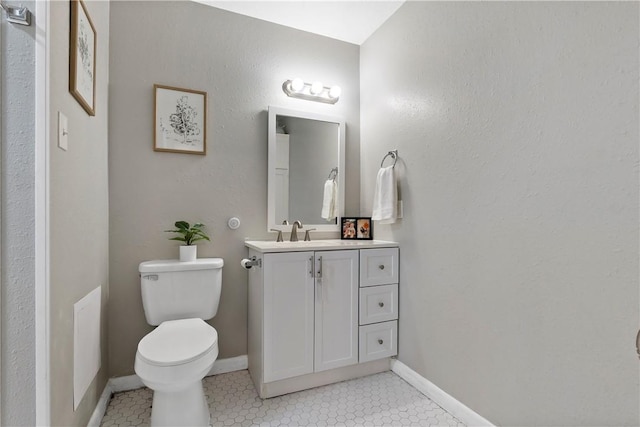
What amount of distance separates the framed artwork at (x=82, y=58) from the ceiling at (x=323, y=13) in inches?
34.7

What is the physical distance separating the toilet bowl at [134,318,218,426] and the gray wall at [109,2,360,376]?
1.67 feet

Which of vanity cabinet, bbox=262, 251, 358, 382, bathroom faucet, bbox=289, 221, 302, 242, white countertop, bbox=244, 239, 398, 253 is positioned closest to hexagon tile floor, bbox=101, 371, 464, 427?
vanity cabinet, bbox=262, 251, 358, 382

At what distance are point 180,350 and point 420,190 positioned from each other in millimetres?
1503

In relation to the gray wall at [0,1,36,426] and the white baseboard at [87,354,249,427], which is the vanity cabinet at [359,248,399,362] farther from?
the gray wall at [0,1,36,426]

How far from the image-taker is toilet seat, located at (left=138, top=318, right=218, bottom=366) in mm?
1281

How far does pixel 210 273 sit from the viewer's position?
5.93 ft

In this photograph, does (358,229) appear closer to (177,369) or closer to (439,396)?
(439,396)

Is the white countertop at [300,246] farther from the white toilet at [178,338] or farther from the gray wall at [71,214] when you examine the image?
the gray wall at [71,214]

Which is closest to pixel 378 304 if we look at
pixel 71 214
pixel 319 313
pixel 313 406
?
pixel 319 313

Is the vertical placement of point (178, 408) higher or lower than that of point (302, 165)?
lower

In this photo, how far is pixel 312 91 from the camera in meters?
2.23

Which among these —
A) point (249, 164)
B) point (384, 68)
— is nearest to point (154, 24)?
point (249, 164)

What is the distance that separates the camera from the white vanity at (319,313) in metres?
1.68

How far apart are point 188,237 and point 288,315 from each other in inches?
30.0
